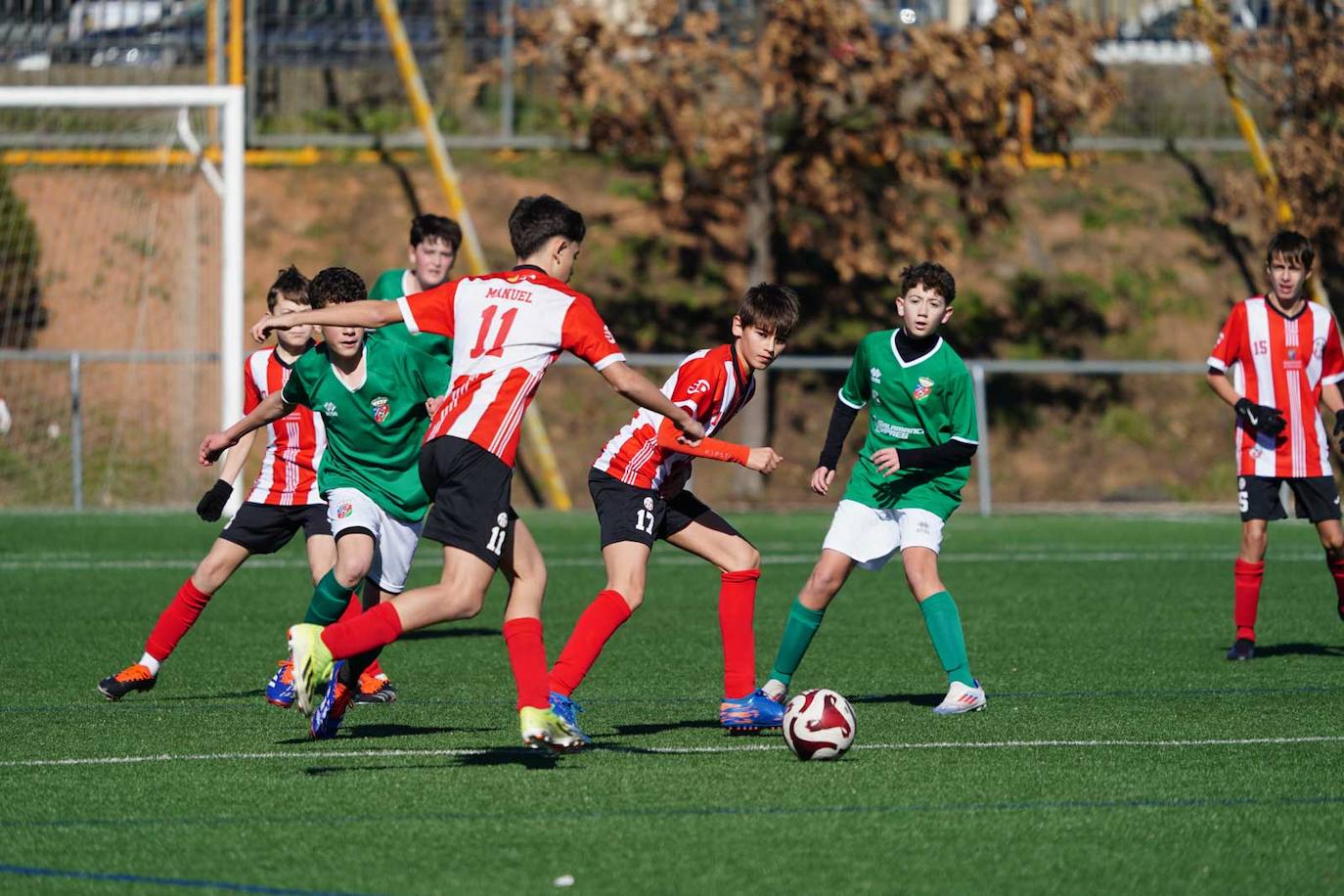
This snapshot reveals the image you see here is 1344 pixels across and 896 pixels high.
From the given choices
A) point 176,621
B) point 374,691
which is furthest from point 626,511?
point 176,621

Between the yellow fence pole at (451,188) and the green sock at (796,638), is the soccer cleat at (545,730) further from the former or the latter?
the yellow fence pole at (451,188)

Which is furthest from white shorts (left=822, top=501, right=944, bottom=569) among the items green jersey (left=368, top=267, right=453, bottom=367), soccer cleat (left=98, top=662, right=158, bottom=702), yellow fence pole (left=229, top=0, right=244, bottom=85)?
yellow fence pole (left=229, top=0, right=244, bottom=85)

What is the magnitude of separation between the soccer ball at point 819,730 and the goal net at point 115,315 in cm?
1269

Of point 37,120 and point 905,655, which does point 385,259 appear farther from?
point 905,655

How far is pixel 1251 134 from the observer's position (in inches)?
896

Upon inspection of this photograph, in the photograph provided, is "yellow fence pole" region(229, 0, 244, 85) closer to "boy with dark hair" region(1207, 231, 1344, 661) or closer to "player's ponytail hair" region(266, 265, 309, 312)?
"player's ponytail hair" region(266, 265, 309, 312)

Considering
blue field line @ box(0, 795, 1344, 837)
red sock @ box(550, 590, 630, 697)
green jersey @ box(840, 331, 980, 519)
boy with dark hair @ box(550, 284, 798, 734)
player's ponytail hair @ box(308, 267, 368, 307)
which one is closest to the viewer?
blue field line @ box(0, 795, 1344, 837)

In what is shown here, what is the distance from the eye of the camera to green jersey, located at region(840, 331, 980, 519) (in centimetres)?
776

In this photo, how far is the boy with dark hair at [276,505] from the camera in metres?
8.13

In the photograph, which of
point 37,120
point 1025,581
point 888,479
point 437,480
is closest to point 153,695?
point 437,480

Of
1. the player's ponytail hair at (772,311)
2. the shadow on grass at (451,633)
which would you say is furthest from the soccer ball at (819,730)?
the shadow on grass at (451,633)

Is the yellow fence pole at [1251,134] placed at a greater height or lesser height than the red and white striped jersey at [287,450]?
greater

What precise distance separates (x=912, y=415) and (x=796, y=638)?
41.3 inches

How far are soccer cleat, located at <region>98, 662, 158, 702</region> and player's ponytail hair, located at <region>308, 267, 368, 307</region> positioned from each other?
176 cm
